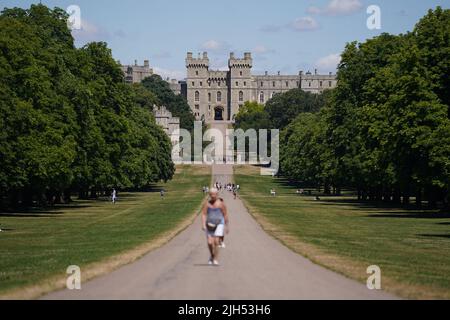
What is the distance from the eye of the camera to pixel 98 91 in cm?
7194

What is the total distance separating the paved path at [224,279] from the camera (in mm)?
15445

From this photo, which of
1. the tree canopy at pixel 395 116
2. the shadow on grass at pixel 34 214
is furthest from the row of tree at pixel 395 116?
the shadow on grass at pixel 34 214

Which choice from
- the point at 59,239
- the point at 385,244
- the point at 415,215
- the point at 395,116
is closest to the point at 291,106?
the point at 415,215

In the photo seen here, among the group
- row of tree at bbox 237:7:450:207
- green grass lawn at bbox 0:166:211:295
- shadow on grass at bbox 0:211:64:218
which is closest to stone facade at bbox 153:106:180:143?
row of tree at bbox 237:7:450:207

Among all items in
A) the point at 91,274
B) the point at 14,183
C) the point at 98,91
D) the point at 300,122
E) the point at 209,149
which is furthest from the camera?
the point at 209,149

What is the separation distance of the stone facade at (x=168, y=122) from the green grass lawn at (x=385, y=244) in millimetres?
122683

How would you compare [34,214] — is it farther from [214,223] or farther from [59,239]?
[214,223]

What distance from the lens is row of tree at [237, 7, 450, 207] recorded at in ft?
166

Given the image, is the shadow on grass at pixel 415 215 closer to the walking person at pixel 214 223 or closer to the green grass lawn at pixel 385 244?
the green grass lawn at pixel 385 244

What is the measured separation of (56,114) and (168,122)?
127 m

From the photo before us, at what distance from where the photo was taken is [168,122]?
184 m

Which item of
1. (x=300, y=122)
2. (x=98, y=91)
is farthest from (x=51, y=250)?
(x=300, y=122)
